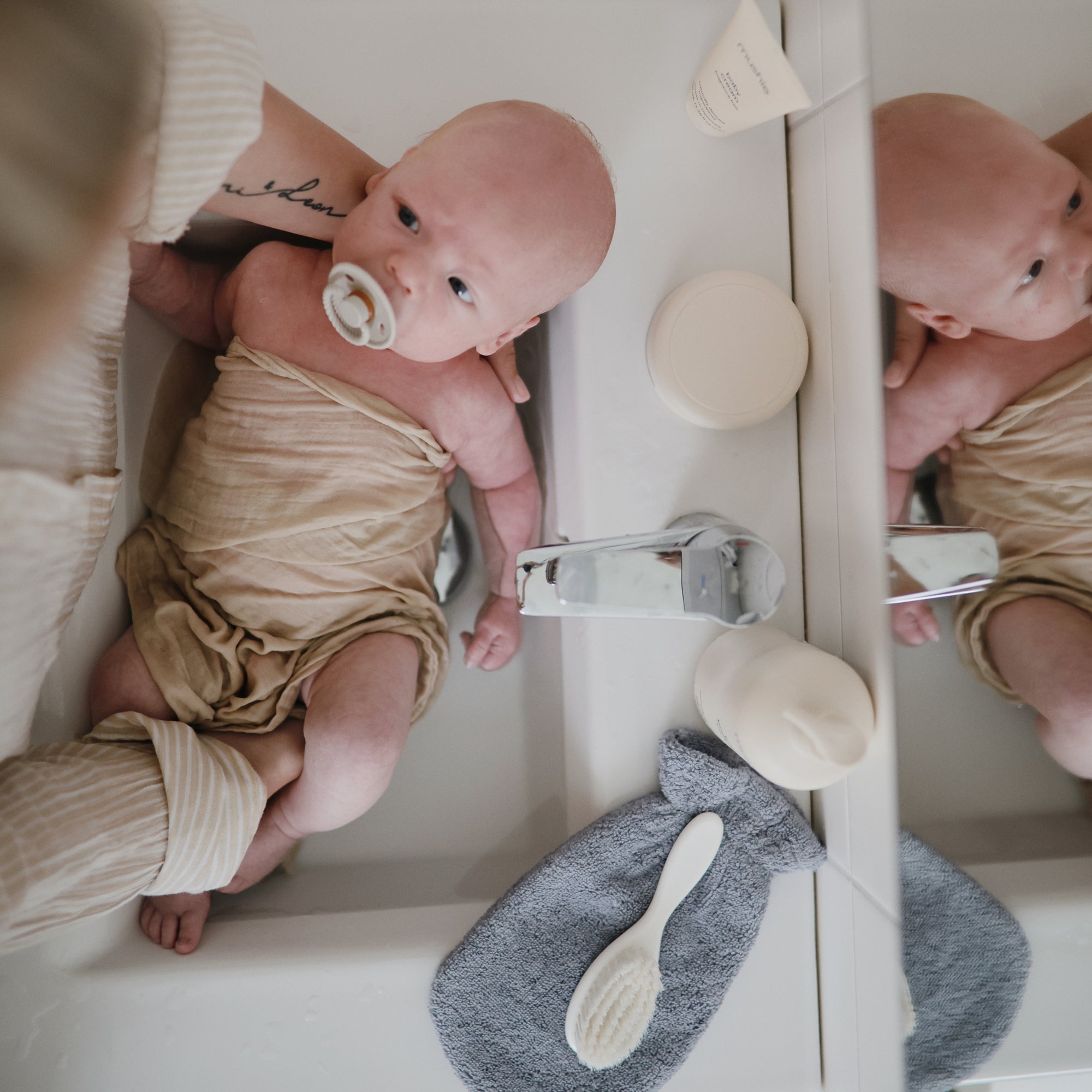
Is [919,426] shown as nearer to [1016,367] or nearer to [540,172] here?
[1016,367]

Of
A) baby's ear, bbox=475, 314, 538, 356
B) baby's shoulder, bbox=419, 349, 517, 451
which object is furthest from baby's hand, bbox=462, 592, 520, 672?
baby's ear, bbox=475, 314, 538, 356

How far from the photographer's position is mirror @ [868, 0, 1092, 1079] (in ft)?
1.73

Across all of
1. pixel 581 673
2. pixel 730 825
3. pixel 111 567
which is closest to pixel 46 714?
pixel 111 567

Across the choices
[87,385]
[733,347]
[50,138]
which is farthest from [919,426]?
[87,385]

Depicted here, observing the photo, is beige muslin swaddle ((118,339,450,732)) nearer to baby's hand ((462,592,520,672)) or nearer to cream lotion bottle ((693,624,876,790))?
baby's hand ((462,592,520,672))

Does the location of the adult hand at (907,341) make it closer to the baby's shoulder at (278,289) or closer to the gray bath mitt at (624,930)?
the gray bath mitt at (624,930)

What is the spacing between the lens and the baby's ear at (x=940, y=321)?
57 cm

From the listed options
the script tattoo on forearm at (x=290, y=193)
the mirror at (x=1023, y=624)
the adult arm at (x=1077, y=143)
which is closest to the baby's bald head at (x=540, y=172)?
the script tattoo on forearm at (x=290, y=193)

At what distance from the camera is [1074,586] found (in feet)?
1.71

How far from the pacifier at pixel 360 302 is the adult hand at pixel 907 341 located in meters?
0.42

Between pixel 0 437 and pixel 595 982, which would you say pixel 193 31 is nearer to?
pixel 0 437

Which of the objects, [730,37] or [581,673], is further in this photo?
[581,673]

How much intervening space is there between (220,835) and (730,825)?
49 cm

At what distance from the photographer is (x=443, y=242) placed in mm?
684
